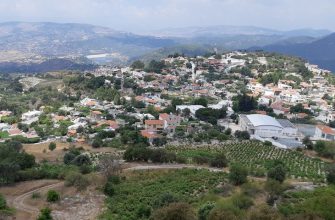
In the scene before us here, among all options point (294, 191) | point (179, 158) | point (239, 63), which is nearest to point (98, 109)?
point (179, 158)

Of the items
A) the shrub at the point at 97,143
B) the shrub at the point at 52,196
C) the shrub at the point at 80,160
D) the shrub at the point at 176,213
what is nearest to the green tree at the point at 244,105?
the shrub at the point at 97,143

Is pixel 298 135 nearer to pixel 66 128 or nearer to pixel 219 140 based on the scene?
pixel 219 140

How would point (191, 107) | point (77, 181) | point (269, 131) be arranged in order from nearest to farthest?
point (77, 181) → point (269, 131) → point (191, 107)

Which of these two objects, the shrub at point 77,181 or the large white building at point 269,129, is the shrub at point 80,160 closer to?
the shrub at point 77,181

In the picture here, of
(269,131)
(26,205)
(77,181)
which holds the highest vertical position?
→ (77,181)

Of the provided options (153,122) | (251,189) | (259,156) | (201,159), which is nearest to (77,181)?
(251,189)

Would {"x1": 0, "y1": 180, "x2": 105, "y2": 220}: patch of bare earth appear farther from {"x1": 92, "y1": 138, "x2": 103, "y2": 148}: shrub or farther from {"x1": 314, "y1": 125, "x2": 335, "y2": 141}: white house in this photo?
{"x1": 314, "y1": 125, "x2": 335, "y2": 141}: white house

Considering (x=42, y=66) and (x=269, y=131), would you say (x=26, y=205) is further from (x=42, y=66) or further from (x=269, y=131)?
(x=42, y=66)

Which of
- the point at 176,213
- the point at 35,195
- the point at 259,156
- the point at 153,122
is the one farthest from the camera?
the point at 153,122

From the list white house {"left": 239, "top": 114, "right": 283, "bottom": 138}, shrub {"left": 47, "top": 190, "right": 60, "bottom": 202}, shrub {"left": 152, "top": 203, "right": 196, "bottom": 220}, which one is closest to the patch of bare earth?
shrub {"left": 47, "top": 190, "right": 60, "bottom": 202}
